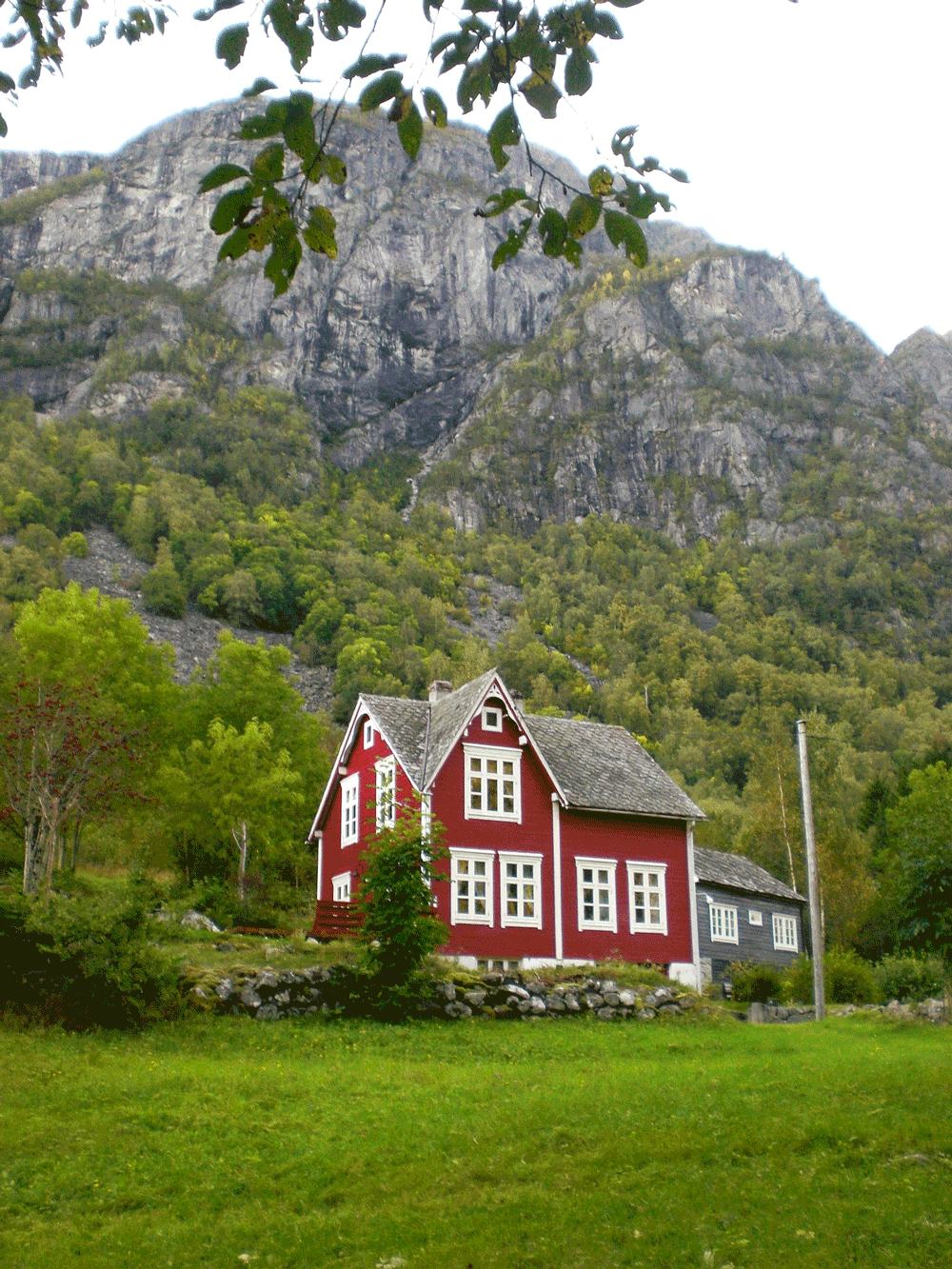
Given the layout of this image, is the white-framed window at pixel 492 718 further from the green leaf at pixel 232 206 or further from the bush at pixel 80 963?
the green leaf at pixel 232 206

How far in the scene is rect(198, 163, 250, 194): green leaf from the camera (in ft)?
14.4

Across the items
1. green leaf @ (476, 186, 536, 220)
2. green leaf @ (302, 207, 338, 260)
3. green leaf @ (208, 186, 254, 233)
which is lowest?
green leaf @ (208, 186, 254, 233)

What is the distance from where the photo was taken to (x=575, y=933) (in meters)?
34.2

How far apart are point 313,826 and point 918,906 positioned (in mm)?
23092

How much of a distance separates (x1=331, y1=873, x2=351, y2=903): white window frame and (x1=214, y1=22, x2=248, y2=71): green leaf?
3425 cm

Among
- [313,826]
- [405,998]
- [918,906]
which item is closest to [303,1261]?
[405,998]

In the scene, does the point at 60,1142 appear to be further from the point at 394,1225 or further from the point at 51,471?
the point at 51,471

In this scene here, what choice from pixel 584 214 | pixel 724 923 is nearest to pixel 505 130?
pixel 584 214

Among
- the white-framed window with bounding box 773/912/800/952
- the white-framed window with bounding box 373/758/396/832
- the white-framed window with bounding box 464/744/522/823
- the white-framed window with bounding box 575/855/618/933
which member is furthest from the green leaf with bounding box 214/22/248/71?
the white-framed window with bounding box 773/912/800/952

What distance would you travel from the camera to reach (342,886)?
38125 mm

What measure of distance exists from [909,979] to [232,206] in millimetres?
35604

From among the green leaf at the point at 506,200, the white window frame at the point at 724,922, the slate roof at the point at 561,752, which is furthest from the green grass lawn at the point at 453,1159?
the white window frame at the point at 724,922

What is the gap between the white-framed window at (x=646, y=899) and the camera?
35.2 meters

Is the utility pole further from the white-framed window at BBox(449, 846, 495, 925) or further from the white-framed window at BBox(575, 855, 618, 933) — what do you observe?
the white-framed window at BBox(449, 846, 495, 925)
